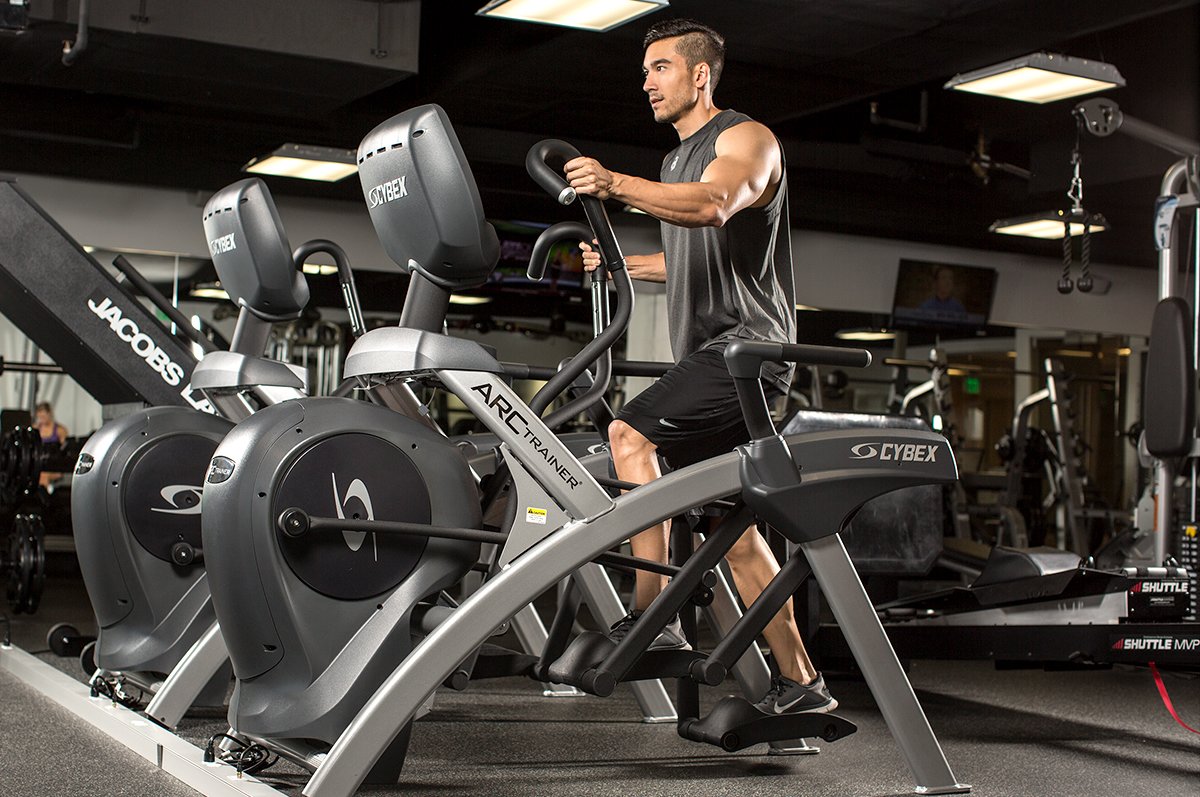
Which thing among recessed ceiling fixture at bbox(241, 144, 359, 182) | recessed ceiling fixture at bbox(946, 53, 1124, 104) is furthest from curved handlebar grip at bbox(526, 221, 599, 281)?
recessed ceiling fixture at bbox(241, 144, 359, 182)

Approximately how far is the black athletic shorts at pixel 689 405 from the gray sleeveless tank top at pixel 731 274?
4.2 inches

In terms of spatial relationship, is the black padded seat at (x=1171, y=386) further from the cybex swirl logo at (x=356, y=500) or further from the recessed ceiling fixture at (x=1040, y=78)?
the cybex swirl logo at (x=356, y=500)

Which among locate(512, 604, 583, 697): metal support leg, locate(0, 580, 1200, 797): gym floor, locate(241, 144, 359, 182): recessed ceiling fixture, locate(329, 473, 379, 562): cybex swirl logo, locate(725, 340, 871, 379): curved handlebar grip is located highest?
locate(241, 144, 359, 182): recessed ceiling fixture

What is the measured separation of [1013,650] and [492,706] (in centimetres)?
164

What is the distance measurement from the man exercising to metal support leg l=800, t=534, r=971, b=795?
0.25m

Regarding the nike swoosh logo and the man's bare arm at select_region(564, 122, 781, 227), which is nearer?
the man's bare arm at select_region(564, 122, 781, 227)

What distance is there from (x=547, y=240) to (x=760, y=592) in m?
0.98

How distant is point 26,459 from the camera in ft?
16.6

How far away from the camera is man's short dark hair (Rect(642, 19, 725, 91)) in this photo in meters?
3.04

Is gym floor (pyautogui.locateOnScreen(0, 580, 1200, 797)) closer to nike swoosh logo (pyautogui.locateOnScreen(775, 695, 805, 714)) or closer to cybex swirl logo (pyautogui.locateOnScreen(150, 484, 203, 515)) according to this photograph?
nike swoosh logo (pyautogui.locateOnScreen(775, 695, 805, 714))

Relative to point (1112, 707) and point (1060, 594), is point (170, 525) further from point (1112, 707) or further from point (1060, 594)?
point (1112, 707)

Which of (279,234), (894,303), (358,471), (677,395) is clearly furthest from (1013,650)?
(894,303)

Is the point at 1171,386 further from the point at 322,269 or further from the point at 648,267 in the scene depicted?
the point at 322,269

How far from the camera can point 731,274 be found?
312cm
